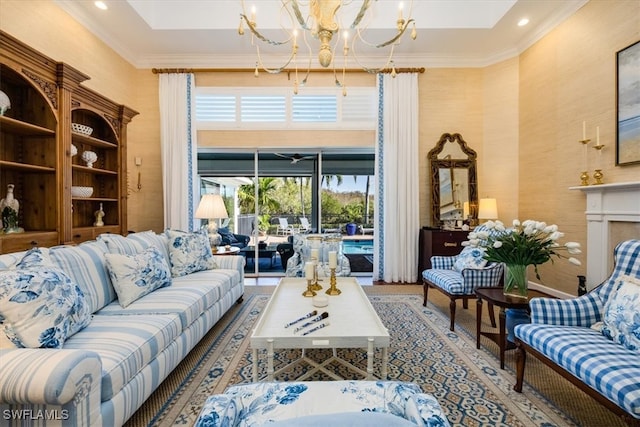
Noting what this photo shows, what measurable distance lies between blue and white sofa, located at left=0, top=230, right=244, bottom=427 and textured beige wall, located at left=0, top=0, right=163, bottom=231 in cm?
213

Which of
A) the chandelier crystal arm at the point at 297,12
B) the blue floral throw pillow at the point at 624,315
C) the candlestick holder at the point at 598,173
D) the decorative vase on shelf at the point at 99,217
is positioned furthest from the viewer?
the decorative vase on shelf at the point at 99,217

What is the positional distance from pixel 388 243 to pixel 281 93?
300cm

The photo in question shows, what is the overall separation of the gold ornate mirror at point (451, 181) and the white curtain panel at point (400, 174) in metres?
0.32

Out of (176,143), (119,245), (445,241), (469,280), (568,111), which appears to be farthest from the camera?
(176,143)

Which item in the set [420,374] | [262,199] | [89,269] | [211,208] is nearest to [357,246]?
[262,199]

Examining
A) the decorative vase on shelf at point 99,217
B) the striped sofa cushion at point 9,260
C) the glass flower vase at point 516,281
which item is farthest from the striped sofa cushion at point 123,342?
the glass flower vase at point 516,281

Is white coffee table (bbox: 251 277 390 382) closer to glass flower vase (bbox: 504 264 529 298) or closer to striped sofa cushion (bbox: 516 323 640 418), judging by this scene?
striped sofa cushion (bbox: 516 323 640 418)

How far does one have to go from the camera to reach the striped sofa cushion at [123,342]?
1.42 meters

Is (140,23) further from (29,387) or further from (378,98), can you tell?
(29,387)

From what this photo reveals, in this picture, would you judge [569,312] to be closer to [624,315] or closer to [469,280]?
[624,315]

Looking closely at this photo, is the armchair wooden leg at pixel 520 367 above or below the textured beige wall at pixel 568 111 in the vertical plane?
below

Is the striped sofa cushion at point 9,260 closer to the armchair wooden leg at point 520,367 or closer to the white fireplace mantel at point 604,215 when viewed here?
the armchair wooden leg at point 520,367

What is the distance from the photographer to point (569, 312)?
6.17ft

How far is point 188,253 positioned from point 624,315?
11.3ft
